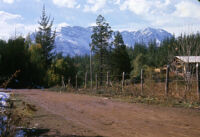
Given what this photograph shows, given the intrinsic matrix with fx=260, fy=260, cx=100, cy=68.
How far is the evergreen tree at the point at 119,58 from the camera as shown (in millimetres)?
40375

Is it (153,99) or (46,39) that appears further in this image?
(46,39)

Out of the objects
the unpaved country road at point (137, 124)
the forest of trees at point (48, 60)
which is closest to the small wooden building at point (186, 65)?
the unpaved country road at point (137, 124)

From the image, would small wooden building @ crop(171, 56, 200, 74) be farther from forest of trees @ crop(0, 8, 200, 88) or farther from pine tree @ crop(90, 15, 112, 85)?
pine tree @ crop(90, 15, 112, 85)

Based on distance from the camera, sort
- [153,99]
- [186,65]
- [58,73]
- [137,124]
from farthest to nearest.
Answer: [58,73] → [186,65] → [153,99] → [137,124]

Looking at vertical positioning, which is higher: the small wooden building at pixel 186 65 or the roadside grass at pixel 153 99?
the small wooden building at pixel 186 65

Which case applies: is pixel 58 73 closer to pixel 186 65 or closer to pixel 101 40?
pixel 101 40

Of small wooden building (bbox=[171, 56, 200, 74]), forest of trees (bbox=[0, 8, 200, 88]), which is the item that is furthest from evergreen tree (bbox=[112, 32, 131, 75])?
small wooden building (bbox=[171, 56, 200, 74])

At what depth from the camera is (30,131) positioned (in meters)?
4.73

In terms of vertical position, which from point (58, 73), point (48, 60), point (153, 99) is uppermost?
point (48, 60)

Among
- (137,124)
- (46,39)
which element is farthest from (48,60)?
(137,124)

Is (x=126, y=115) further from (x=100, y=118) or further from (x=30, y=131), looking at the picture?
(x=30, y=131)

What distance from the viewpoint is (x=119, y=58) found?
135 feet

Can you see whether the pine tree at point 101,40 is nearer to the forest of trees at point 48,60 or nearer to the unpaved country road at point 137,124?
the forest of trees at point 48,60

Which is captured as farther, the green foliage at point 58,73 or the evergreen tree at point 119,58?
the evergreen tree at point 119,58
